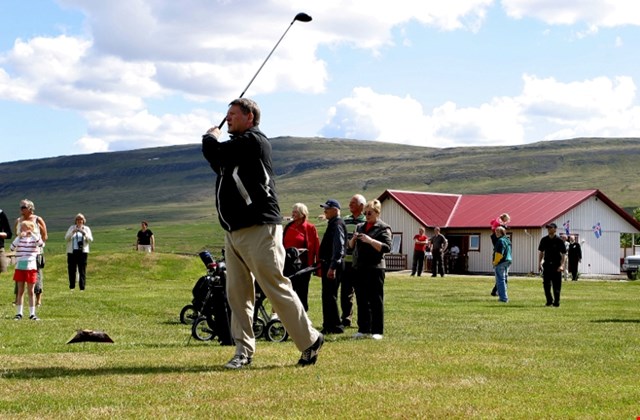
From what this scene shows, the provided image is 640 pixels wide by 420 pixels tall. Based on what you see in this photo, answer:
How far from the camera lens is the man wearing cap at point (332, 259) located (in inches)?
595

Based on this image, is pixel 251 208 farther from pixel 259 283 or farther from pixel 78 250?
pixel 78 250

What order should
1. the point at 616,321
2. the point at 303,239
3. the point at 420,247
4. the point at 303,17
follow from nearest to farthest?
the point at 303,17 < the point at 303,239 < the point at 616,321 < the point at 420,247

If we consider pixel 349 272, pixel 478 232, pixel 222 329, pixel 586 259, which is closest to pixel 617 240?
pixel 586 259

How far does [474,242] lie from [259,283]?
1979 inches

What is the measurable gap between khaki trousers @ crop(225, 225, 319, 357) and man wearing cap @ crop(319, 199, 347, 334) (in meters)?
4.67

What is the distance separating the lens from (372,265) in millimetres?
14172

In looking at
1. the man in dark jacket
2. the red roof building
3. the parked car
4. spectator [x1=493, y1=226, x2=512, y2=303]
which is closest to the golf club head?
the man in dark jacket

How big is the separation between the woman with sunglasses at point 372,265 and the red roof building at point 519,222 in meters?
42.8

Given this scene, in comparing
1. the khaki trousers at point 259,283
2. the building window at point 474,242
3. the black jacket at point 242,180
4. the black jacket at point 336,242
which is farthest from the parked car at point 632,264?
the black jacket at point 242,180

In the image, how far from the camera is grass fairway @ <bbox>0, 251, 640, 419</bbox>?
26.1 ft

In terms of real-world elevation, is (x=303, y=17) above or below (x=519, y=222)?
above

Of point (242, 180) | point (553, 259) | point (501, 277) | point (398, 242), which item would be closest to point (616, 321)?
point (553, 259)

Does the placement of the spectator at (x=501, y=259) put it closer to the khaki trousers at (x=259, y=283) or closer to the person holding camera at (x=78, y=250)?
the person holding camera at (x=78, y=250)

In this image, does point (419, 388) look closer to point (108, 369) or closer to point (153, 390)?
point (153, 390)
